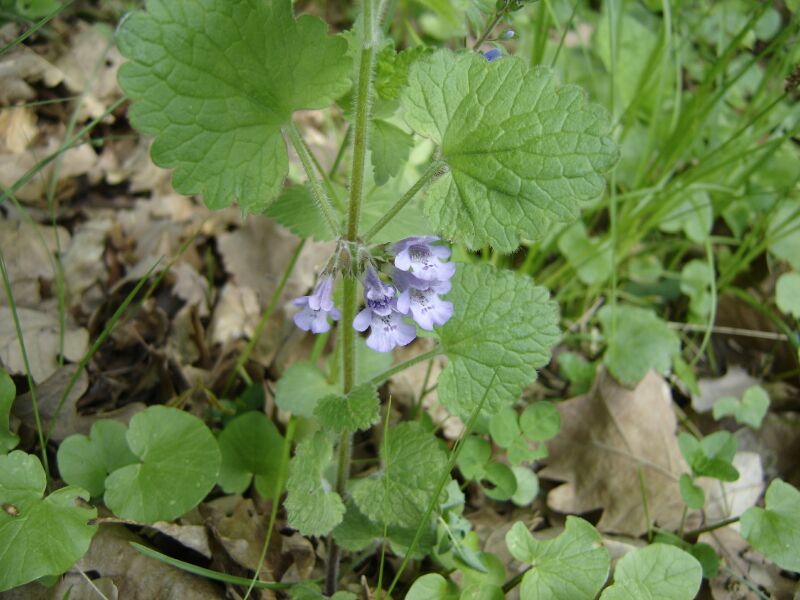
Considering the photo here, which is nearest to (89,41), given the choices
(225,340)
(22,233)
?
(22,233)

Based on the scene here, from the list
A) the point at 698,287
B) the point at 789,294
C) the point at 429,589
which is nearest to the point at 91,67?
the point at 429,589

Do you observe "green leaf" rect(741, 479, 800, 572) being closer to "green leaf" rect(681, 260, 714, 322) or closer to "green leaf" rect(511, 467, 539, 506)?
"green leaf" rect(511, 467, 539, 506)

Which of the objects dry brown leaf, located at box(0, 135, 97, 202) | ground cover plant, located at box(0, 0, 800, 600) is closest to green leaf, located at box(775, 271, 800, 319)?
ground cover plant, located at box(0, 0, 800, 600)

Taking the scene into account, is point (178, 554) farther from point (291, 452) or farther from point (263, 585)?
point (291, 452)

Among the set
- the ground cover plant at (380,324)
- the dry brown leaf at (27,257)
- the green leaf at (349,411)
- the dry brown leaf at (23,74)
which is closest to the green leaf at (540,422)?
the ground cover plant at (380,324)

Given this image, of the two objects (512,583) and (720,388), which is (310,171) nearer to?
(512,583)
